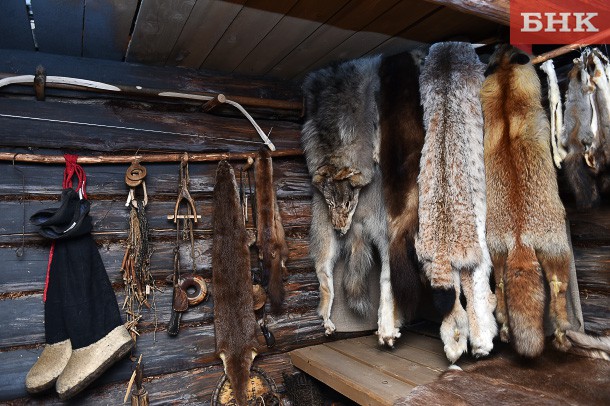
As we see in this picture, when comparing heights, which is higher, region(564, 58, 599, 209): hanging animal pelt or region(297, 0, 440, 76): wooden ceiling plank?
region(297, 0, 440, 76): wooden ceiling plank

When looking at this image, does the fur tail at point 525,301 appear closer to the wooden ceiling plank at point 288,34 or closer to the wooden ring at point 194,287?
the wooden ceiling plank at point 288,34

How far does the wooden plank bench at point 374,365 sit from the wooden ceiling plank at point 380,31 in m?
1.74

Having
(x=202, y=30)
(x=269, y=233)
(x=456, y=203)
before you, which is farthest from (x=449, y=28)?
(x=269, y=233)

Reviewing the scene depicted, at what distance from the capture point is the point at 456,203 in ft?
6.61

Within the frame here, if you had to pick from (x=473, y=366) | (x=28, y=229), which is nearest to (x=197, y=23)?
(x=28, y=229)

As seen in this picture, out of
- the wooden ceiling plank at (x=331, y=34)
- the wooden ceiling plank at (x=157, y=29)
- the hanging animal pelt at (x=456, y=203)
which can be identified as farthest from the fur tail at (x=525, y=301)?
the wooden ceiling plank at (x=157, y=29)

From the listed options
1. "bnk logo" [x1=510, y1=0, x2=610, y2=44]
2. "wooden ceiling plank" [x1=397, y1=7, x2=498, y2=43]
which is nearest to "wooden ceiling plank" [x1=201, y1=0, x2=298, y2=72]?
"wooden ceiling plank" [x1=397, y1=7, x2=498, y2=43]

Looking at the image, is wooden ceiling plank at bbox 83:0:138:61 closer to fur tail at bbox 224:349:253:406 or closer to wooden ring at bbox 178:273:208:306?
wooden ring at bbox 178:273:208:306

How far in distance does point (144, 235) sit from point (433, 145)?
164 cm

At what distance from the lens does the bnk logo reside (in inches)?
71.2

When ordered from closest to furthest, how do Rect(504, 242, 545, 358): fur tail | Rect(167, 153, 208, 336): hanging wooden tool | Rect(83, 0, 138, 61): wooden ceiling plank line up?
Rect(504, 242, 545, 358): fur tail → Rect(83, 0, 138, 61): wooden ceiling plank → Rect(167, 153, 208, 336): hanging wooden tool

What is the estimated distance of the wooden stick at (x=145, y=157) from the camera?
2223mm

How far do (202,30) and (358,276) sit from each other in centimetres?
166

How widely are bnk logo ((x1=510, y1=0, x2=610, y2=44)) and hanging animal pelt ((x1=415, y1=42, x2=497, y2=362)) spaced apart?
31cm
